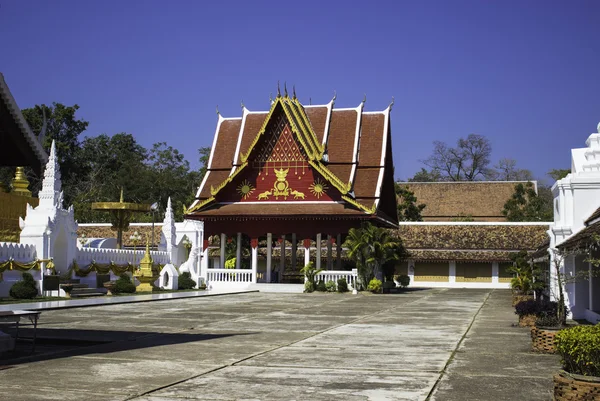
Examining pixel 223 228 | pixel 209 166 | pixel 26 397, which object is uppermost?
pixel 209 166

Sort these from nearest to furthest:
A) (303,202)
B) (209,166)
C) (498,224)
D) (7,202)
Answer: (7,202), (303,202), (209,166), (498,224)

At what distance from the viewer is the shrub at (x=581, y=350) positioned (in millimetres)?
6547

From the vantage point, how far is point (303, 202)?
3525cm

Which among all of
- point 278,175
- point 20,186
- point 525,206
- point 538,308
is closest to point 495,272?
point 278,175

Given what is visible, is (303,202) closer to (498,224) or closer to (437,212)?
(498,224)

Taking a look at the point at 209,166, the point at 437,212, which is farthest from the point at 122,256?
the point at 437,212

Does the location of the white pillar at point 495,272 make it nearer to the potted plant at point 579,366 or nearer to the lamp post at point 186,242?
the lamp post at point 186,242

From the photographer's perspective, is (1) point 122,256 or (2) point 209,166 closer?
(1) point 122,256

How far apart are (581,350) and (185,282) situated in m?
28.4

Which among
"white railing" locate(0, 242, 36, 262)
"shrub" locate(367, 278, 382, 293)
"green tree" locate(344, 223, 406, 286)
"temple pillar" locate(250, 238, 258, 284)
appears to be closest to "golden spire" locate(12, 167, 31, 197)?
"white railing" locate(0, 242, 36, 262)

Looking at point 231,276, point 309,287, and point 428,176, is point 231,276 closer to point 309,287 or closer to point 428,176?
point 309,287

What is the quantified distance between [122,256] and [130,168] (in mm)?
34122

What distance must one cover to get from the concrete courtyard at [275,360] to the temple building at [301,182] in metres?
17.3

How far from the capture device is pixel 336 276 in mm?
33219
